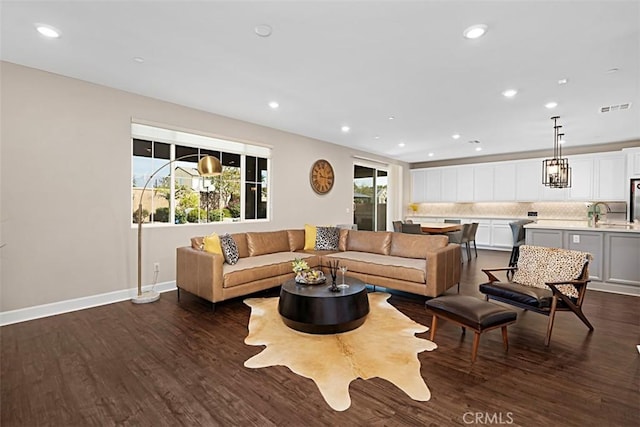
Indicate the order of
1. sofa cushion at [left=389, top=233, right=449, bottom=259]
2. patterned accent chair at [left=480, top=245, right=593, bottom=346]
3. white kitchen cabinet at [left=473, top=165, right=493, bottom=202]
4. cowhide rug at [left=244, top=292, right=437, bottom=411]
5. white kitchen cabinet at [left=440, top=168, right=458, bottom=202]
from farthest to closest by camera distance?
1. white kitchen cabinet at [left=440, top=168, right=458, bottom=202]
2. white kitchen cabinet at [left=473, top=165, right=493, bottom=202]
3. sofa cushion at [left=389, top=233, right=449, bottom=259]
4. patterned accent chair at [left=480, top=245, right=593, bottom=346]
5. cowhide rug at [left=244, top=292, right=437, bottom=411]

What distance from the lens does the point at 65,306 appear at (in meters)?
3.83

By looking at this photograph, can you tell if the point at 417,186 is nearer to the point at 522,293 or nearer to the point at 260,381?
the point at 522,293

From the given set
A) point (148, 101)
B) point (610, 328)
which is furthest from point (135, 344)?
point (610, 328)

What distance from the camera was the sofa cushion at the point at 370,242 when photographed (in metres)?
5.30

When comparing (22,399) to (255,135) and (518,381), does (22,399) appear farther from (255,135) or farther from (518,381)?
(255,135)

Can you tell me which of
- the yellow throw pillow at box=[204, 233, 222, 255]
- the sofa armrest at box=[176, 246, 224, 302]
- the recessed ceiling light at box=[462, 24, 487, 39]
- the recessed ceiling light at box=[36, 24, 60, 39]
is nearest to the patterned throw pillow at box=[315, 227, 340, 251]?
the yellow throw pillow at box=[204, 233, 222, 255]

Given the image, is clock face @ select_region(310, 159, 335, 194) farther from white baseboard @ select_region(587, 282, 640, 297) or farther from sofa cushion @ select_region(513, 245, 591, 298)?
Answer: white baseboard @ select_region(587, 282, 640, 297)

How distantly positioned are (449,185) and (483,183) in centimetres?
99

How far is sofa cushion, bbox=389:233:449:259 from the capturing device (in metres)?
4.73

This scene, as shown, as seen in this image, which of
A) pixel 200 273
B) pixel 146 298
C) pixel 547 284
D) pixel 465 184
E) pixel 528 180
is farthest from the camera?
pixel 465 184

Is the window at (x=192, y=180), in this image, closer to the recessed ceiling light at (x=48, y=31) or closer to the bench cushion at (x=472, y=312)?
the recessed ceiling light at (x=48, y=31)

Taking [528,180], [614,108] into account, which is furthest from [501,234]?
[614,108]

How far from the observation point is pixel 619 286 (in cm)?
466

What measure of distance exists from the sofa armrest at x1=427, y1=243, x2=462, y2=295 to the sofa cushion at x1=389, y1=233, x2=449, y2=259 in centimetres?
20
